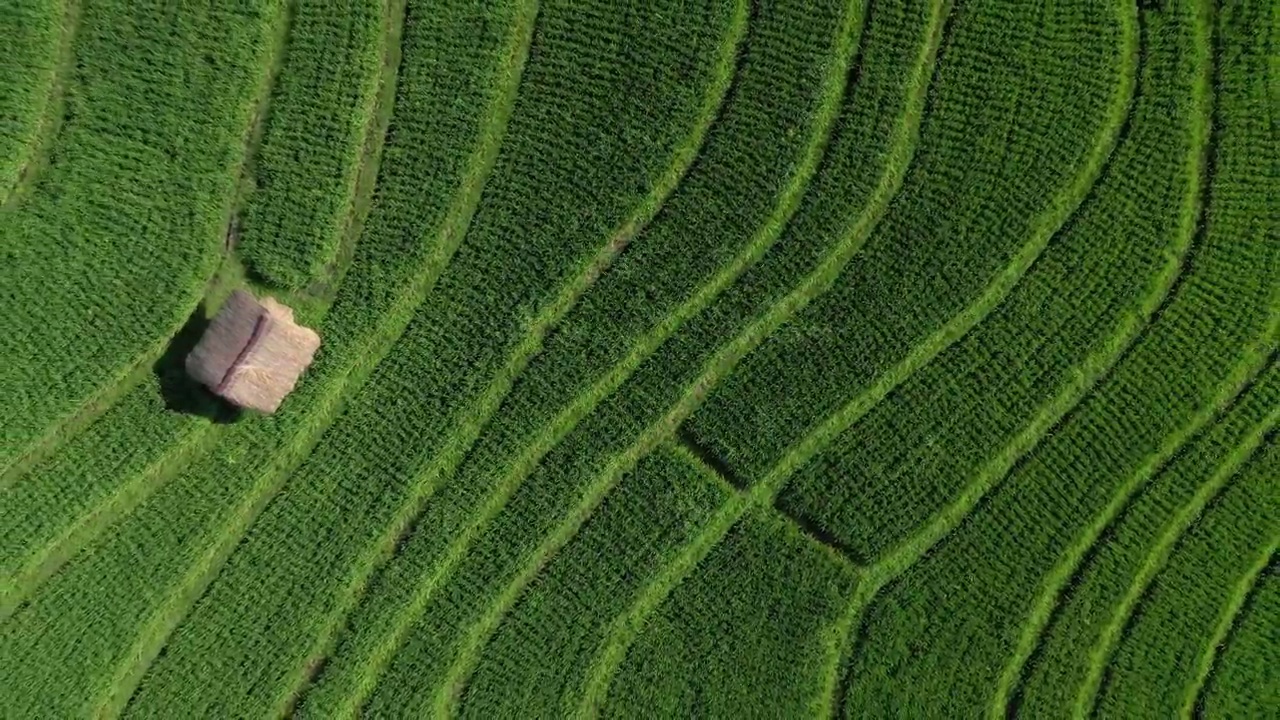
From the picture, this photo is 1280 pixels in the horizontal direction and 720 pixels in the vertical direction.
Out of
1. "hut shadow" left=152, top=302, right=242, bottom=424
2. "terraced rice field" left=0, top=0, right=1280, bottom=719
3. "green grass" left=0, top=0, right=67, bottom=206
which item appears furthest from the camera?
"terraced rice field" left=0, top=0, right=1280, bottom=719

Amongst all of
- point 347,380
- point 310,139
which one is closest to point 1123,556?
point 347,380

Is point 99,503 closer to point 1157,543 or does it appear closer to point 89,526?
point 89,526

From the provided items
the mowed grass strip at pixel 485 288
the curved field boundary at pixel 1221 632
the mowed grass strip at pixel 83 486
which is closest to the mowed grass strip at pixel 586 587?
the mowed grass strip at pixel 485 288

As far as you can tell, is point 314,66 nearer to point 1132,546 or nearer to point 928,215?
point 928,215

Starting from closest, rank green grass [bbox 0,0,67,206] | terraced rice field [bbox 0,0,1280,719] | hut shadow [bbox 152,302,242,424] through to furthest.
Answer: green grass [bbox 0,0,67,206] → hut shadow [bbox 152,302,242,424] → terraced rice field [bbox 0,0,1280,719]

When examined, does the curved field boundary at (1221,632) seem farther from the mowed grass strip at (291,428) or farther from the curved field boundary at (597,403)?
the mowed grass strip at (291,428)

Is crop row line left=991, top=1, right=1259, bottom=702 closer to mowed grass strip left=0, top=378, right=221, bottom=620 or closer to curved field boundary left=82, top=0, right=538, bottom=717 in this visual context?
curved field boundary left=82, top=0, right=538, bottom=717

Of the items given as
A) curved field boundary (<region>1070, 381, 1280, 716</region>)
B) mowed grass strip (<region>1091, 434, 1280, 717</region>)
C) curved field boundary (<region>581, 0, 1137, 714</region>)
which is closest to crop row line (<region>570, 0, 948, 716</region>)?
curved field boundary (<region>581, 0, 1137, 714</region>)

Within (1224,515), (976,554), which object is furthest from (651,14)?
(1224,515)
